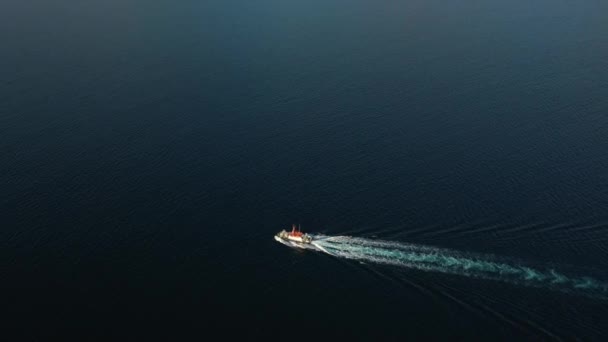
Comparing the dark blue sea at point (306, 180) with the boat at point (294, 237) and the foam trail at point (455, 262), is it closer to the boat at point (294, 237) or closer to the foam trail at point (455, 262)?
the foam trail at point (455, 262)

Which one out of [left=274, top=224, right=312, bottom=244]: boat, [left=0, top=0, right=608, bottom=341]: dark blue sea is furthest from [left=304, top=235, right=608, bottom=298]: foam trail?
[left=274, top=224, right=312, bottom=244]: boat

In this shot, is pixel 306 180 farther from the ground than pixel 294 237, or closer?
farther from the ground

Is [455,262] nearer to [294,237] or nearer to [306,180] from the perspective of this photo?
[294,237]

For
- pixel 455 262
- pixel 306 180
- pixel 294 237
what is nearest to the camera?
pixel 455 262

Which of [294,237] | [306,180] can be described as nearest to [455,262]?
[294,237]

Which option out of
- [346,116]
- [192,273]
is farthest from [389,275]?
[346,116]

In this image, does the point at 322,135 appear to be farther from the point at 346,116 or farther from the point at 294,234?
the point at 294,234

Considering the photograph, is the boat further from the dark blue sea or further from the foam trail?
the dark blue sea
